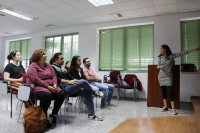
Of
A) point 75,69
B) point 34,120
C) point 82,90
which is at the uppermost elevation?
point 75,69

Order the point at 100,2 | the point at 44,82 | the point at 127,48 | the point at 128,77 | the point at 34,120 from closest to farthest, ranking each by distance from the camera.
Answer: the point at 34,120 < the point at 44,82 < the point at 100,2 < the point at 128,77 < the point at 127,48

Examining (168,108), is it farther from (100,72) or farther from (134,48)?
(100,72)

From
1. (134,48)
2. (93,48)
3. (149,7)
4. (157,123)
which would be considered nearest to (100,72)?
(93,48)

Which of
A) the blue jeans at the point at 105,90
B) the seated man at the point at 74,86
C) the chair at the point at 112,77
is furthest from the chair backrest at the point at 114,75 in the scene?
the seated man at the point at 74,86

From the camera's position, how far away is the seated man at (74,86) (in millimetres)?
2637

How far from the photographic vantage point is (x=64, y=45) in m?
7.17

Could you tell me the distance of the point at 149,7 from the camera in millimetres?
4535

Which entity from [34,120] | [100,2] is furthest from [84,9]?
[34,120]

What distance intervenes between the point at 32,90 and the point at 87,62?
1692mm

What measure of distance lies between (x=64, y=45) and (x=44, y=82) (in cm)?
504

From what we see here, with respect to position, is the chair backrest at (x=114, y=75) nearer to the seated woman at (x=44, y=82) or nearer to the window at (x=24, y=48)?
the seated woman at (x=44, y=82)

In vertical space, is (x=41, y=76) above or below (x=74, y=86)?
above

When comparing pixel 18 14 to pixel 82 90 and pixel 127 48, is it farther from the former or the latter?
pixel 82 90

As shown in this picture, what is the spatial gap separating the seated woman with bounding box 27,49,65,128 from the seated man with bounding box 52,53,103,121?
0.72 feet
